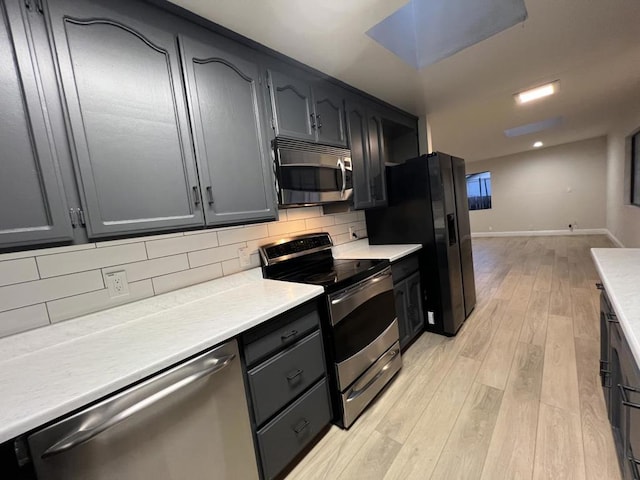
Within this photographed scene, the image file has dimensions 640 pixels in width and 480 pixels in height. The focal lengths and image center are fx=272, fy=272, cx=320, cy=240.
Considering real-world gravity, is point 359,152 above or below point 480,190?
above

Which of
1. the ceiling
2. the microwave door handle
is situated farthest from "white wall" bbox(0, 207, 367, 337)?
the ceiling

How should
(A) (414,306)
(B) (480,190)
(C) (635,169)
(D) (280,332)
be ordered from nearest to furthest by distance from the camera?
(D) (280,332), (A) (414,306), (C) (635,169), (B) (480,190)

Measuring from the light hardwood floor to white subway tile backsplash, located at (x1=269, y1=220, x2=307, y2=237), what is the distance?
4.24 ft

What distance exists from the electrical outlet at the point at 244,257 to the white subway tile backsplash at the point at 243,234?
2.4 inches

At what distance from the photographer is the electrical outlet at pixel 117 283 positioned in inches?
49.6

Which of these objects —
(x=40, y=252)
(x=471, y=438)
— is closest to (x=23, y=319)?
(x=40, y=252)

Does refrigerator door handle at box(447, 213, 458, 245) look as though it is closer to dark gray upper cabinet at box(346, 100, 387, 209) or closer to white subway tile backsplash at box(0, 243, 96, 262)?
dark gray upper cabinet at box(346, 100, 387, 209)

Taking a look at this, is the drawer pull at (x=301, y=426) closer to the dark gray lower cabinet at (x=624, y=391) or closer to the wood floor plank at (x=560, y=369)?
the dark gray lower cabinet at (x=624, y=391)

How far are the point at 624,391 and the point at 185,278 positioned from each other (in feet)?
6.25

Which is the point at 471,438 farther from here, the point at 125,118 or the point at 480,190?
the point at 480,190

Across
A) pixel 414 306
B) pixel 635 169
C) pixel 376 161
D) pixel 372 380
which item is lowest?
pixel 372 380

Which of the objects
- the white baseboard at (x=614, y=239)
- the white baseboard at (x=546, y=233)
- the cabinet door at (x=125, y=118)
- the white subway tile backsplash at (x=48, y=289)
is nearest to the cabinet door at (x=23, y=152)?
the cabinet door at (x=125, y=118)

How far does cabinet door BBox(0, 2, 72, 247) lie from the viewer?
2.82 feet

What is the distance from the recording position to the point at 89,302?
1202 millimetres
